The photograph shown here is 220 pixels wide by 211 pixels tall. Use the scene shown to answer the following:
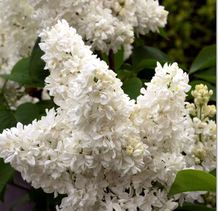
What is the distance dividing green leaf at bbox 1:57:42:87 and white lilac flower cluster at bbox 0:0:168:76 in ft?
0.12

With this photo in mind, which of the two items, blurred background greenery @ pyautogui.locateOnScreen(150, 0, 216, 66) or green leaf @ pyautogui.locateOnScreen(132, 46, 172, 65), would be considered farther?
blurred background greenery @ pyautogui.locateOnScreen(150, 0, 216, 66)

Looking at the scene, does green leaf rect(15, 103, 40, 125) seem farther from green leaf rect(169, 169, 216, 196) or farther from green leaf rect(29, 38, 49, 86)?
green leaf rect(169, 169, 216, 196)

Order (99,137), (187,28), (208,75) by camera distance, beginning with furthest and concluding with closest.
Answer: (187,28) → (208,75) → (99,137)

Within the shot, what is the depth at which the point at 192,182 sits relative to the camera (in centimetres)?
80

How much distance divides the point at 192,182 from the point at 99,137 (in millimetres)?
138

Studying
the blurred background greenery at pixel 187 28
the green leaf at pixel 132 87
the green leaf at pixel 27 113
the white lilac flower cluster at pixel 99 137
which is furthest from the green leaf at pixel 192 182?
the blurred background greenery at pixel 187 28

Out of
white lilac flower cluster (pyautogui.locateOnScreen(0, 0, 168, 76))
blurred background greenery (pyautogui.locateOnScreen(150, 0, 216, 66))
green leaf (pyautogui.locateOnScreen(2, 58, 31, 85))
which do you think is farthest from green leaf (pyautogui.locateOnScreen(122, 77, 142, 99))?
blurred background greenery (pyautogui.locateOnScreen(150, 0, 216, 66))

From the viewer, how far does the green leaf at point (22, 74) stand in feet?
3.54

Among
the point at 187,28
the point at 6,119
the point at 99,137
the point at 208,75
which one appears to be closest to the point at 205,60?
the point at 208,75

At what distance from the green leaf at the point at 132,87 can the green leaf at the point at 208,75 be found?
0.18 metres

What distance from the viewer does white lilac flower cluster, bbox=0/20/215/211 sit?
75 cm

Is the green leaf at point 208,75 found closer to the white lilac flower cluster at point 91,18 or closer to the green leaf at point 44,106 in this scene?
the white lilac flower cluster at point 91,18

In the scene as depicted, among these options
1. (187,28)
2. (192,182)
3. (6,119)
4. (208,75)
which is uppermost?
(187,28)

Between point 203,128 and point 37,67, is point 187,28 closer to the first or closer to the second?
point 37,67
